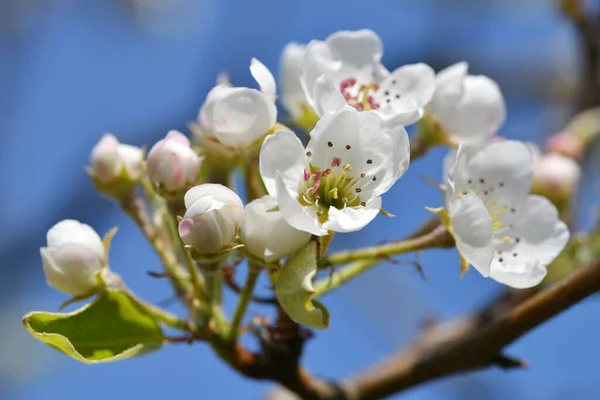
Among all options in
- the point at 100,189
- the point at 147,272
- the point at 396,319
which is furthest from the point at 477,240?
the point at 396,319

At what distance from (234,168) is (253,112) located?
0.29 metres

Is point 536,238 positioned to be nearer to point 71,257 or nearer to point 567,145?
point 567,145

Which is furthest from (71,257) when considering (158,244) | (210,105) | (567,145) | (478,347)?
(567,145)

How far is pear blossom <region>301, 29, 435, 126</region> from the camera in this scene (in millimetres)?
1434

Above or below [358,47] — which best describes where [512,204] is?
below

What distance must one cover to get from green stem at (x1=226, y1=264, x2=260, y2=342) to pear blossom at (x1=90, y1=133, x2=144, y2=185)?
40cm

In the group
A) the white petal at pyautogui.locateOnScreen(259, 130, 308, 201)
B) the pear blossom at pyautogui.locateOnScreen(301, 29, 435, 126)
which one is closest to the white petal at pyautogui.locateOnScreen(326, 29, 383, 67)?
the pear blossom at pyautogui.locateOnScreen(301, 29, 435, 126)

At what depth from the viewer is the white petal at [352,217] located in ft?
3.94

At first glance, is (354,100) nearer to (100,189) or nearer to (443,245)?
(443,245)

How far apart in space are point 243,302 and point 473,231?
43 cm

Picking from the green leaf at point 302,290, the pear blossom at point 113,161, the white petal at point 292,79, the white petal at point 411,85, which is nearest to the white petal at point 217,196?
the green leaf at point 302,290

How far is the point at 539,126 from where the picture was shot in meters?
4.37

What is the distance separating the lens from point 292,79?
180cm

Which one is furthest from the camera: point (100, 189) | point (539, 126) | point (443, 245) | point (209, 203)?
point (539, 126)
